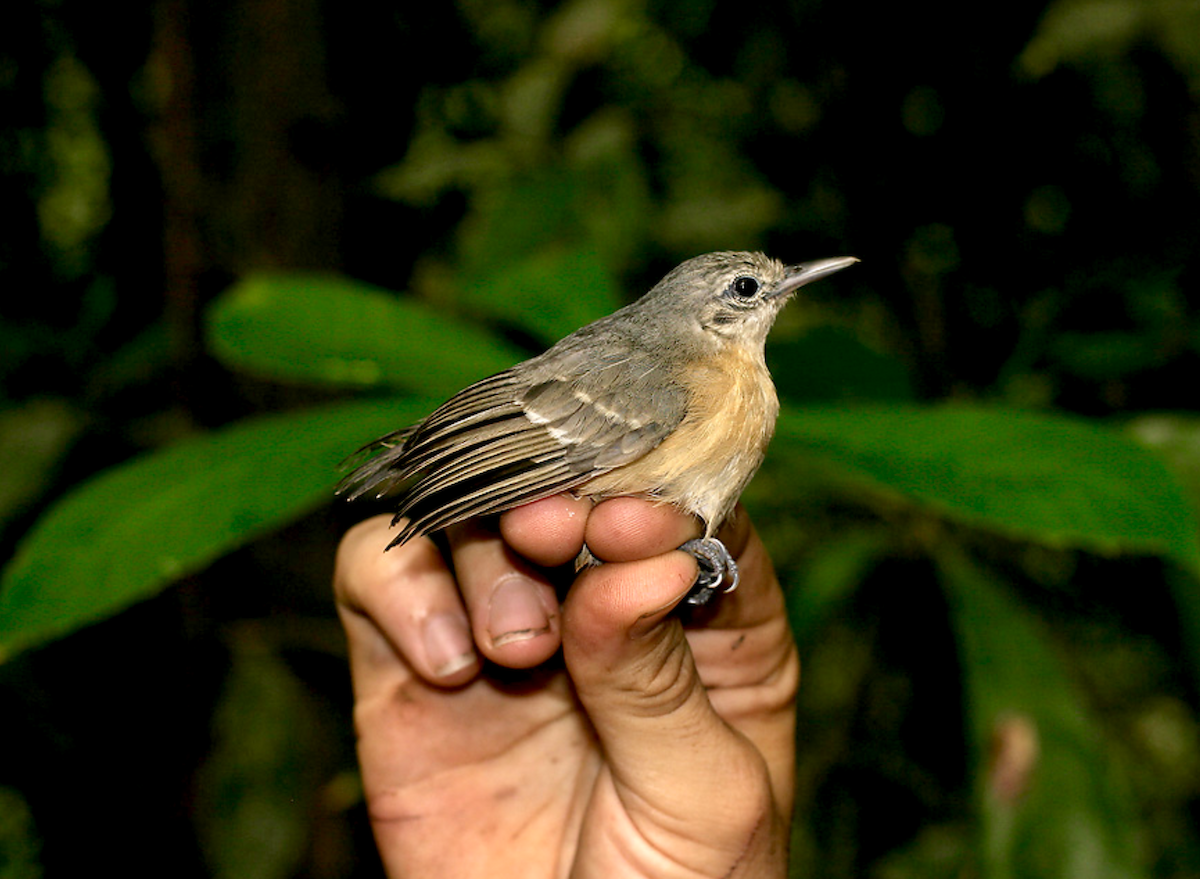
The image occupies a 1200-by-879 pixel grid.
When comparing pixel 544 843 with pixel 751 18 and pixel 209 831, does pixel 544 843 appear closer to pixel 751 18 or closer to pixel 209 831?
pixel 209 831

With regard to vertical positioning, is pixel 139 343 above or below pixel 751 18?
below

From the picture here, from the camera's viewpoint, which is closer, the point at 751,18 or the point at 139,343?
the point at 139,343

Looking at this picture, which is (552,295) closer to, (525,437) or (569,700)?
(525,437)

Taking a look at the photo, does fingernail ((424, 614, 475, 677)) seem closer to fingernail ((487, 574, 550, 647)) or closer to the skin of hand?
the skin of hand

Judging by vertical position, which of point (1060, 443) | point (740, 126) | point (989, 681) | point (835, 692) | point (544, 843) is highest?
point (1060, 443)

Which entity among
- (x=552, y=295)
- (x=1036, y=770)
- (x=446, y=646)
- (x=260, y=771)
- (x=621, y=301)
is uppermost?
(x=552, y=295)

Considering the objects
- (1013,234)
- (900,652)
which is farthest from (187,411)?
(1013,234)

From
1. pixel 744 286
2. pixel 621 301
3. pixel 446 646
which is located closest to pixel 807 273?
pixel 744 286

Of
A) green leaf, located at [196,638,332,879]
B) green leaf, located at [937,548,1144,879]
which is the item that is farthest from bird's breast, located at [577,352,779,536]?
green leaf, located at [196,638,332,879]
